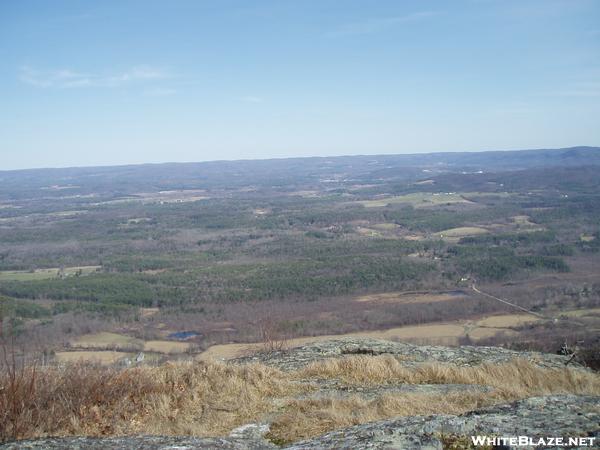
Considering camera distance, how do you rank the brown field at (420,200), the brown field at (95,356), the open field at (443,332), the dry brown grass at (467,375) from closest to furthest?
the dry brown grass at (467,375) < the brown field at (95,356) < the open field at (443,332) < the brown field at (420,200)

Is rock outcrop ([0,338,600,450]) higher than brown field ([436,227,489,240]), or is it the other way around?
rock outcrop ([0,338,600,450])

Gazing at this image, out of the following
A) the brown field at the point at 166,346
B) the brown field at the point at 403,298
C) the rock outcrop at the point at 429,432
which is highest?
the rock outcrop at the point at 429,432

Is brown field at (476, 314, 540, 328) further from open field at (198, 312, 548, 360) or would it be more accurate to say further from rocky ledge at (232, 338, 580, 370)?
rocky ledge at (232, 338, 580, 370)

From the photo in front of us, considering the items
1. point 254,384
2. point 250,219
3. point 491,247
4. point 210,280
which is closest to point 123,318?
point 210,280

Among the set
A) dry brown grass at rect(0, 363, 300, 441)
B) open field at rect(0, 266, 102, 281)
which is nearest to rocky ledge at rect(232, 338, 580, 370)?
dry brown grass at rect(0, 363, 300, 441)

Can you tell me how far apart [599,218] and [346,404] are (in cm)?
6937

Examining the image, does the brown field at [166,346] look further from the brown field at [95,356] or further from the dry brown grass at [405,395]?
the dry brown grass at [405,395]

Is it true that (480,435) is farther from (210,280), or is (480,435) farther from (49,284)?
(49,284)

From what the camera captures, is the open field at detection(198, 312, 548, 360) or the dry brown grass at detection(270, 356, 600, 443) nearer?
the dry brown grass at detection(270, 356, 600, 443)

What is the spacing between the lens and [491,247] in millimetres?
51219

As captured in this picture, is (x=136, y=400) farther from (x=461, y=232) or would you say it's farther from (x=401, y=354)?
(x=461, y=232)

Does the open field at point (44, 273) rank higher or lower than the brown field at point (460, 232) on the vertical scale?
lower

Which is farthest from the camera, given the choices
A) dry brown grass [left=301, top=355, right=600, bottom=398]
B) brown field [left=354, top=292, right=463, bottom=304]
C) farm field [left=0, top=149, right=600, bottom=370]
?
brown field [left=354, top=292, right=463, bottom=304]

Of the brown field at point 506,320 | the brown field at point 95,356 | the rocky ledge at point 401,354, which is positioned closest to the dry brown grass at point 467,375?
the rocky ledge at point 401,354
